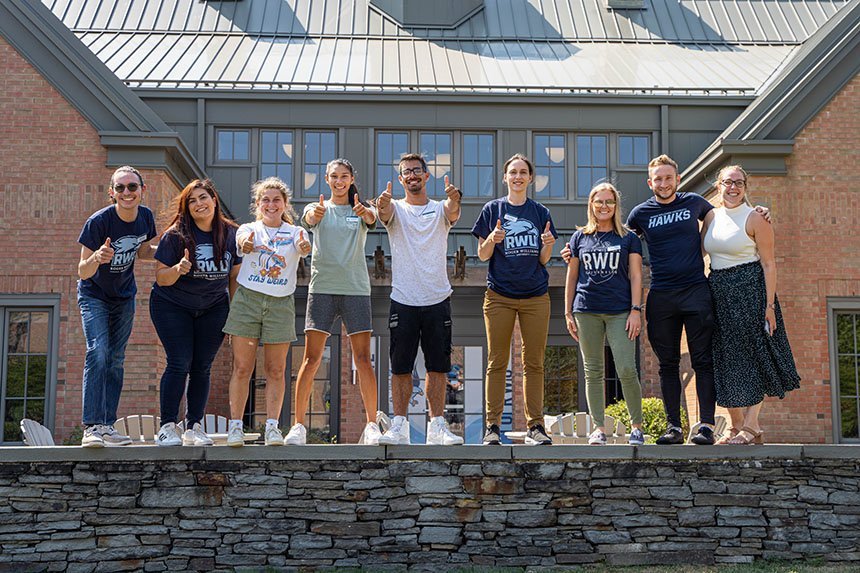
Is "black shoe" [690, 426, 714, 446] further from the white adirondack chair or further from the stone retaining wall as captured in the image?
the white adirondack chair

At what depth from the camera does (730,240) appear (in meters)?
6.78

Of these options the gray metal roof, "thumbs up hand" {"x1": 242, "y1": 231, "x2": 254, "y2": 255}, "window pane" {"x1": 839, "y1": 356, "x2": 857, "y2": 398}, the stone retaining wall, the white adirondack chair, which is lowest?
→ the stone retaining wall

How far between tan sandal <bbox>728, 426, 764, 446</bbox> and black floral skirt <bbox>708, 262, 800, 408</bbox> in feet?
0.65

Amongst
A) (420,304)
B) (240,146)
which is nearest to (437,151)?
(240,146)

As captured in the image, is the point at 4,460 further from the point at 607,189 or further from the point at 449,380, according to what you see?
the point at 449,380

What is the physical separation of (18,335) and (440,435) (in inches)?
280

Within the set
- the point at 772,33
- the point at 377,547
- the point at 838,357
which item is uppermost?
the point at 772,33

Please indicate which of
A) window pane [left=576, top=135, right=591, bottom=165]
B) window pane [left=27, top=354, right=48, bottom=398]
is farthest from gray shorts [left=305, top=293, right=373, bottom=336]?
window pane [left=576, top=135, right=591, bottom=165]

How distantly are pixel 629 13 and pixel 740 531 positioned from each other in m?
14.3

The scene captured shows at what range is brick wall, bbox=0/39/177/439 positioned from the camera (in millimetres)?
11328

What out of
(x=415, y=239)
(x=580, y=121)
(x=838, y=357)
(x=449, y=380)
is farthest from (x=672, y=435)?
(x=580, y=121)

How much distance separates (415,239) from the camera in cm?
672

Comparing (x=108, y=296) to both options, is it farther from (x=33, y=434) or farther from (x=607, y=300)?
(x=607, y=300)

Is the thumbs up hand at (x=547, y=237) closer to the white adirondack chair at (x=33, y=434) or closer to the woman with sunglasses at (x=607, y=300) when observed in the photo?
the woman with sunglasses at (x=607, y=300)
